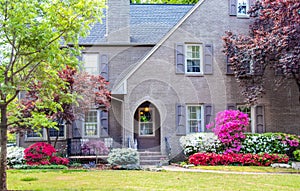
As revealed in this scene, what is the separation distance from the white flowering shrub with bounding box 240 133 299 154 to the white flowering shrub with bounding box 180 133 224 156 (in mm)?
1141

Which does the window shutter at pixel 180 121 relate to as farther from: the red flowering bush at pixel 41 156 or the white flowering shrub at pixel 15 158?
the white flowering shrub at pixel 15 158

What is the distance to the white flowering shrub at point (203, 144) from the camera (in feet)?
56.3

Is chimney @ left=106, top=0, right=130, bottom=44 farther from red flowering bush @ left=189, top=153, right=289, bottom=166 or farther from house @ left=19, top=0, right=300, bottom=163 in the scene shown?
red flowering bush @ left=189, top=153, right=289, bottom=166

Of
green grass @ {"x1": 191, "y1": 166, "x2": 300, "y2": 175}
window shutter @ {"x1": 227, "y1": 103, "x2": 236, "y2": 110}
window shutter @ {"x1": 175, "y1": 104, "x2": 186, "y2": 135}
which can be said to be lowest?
green grass @ {"x1": 191, "y1": 166, "x2": 300, "y2": 175}

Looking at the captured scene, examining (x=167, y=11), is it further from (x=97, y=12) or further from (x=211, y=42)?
(x=97, y=12)

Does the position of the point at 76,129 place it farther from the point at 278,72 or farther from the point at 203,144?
the point at 278,72

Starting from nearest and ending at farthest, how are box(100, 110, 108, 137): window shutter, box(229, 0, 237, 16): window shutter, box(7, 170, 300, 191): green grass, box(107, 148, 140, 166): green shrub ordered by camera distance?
box(7, 170, 300, 191): green grass < box(107, 148, 140, 166): green shrub < box(229, 0, 237, 16): window shutter < box(100, 110, 108, 137): window shutter

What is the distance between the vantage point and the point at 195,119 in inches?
736

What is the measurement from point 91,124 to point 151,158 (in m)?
3.70

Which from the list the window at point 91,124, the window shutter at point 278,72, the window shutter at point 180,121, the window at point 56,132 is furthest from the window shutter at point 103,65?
the window shutter at point 278,72

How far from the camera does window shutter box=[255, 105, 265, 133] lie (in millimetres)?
18859

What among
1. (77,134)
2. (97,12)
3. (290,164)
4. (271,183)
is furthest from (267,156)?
(97,12)

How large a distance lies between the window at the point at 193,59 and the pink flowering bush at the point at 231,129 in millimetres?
2683

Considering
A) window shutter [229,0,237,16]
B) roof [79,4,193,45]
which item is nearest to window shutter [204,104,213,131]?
roof [79,4,193,45]
